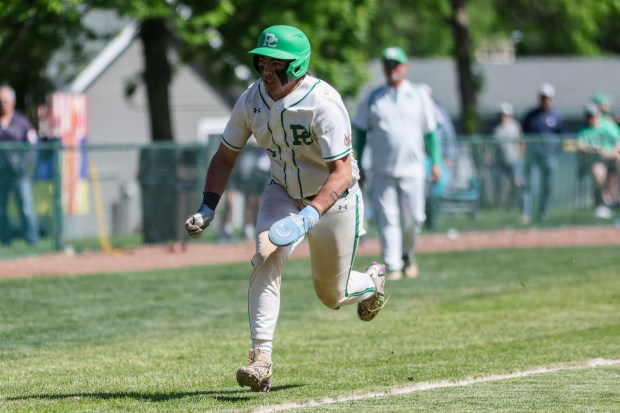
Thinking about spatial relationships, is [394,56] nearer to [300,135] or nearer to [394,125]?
[394,125]

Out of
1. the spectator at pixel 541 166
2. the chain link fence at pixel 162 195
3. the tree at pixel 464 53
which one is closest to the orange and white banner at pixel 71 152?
the chain link fence at pixel 162 195

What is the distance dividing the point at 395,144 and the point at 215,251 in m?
5.85

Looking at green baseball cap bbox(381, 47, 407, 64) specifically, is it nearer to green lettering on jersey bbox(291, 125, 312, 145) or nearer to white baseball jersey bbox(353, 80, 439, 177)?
white baseball jersey bbox(353, 80, 439, 177)

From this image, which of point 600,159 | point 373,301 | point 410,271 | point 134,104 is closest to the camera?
point 373,301

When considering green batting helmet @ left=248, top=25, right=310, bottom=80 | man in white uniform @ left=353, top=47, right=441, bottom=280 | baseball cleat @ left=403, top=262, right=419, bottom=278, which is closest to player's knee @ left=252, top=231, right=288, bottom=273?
green batting helmet @ left=248, top=25, right=310, bottom=80

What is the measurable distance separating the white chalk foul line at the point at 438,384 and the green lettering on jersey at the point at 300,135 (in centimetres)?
141

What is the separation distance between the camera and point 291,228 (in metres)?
6.53

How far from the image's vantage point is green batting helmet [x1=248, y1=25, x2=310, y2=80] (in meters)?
6.75

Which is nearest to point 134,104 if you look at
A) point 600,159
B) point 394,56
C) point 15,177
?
point 600,159

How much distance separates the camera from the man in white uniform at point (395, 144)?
12.7 m

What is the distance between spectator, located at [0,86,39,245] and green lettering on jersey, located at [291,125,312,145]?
1005 cm

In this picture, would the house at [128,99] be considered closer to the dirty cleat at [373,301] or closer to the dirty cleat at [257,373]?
the dirty cleat at [373,301]

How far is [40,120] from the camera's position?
86.6 ft

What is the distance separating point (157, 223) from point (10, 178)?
270 cm
